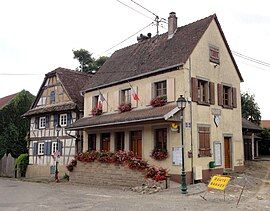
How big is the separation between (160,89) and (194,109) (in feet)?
7.63

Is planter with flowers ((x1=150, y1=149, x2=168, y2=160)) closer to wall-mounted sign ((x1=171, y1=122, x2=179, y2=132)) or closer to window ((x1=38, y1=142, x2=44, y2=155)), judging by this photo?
wall-mounted sign ((x1=171, y1=122, x2=179, y2=132))

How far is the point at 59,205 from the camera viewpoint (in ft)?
45.5

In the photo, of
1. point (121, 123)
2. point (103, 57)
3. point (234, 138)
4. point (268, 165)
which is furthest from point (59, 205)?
point (103, 57)

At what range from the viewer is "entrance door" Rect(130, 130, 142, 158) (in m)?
21.8

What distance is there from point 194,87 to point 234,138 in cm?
482

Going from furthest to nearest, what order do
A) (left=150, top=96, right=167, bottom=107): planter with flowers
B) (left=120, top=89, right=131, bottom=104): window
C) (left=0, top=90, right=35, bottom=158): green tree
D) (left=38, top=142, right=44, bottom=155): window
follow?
(left=0, top=90, right=35, bottom=158): green tree → (left=38, top=142, right=44, bottom=155): window → (left=120, top=89, right=131, bottom=104): window → (left=150, top=96, right=167, bottom=107): planter with flowers

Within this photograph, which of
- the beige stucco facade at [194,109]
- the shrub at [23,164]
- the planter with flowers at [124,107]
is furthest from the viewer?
the shrub at [23,164]

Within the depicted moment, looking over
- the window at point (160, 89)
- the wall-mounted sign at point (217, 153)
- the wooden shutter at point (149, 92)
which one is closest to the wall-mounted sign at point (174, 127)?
the window at point (160, 89)

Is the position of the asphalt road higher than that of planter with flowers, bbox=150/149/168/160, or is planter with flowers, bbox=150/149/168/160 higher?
planter with flowers, bbox=150/149/168/160

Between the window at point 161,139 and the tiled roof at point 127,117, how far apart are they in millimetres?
1217

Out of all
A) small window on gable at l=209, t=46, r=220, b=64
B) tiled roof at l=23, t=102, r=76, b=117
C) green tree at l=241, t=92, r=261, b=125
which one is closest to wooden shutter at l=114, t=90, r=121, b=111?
tiled roof at l=23, t=102, r=76, b=117

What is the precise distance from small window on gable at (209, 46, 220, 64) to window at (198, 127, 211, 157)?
4.14 metres

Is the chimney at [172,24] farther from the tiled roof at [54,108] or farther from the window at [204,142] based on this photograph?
the tiled roof at [54,108]

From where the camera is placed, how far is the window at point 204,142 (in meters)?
20.2
